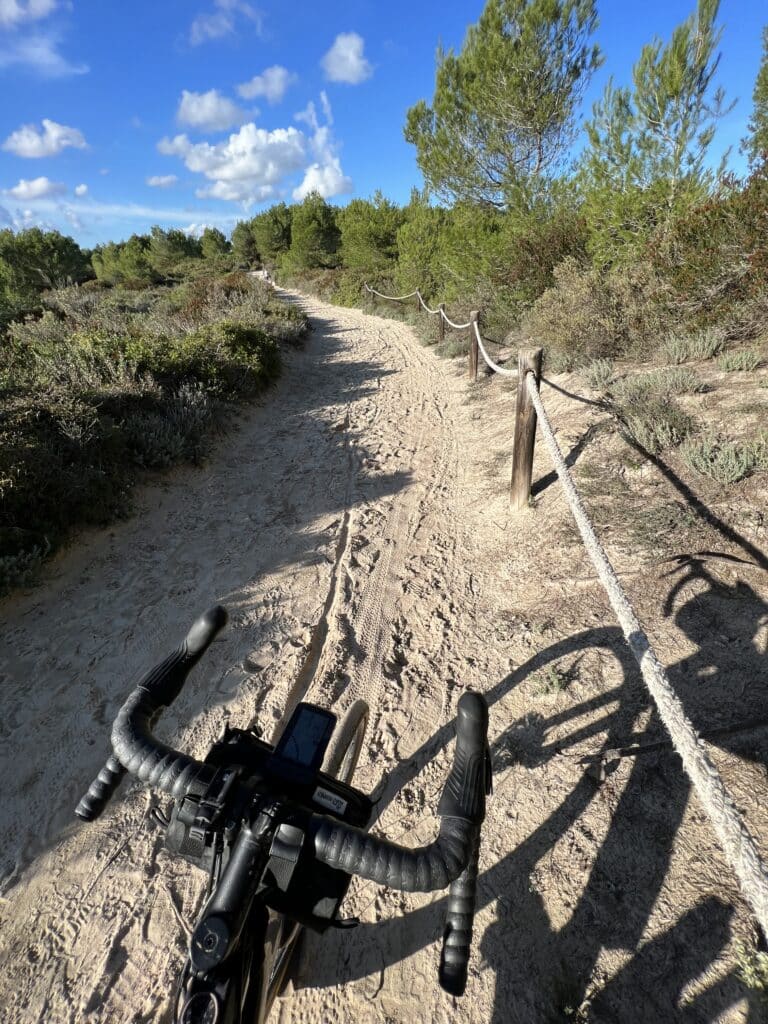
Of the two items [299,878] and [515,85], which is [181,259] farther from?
[299,878]

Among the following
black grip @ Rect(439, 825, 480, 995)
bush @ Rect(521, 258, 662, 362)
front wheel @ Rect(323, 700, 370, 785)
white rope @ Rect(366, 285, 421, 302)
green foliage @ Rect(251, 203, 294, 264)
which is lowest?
front wheel @ Rect(323, 700, 370, 785)

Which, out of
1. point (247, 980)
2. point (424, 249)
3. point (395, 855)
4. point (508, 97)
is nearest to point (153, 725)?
point (247, 980)

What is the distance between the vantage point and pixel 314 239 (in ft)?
109

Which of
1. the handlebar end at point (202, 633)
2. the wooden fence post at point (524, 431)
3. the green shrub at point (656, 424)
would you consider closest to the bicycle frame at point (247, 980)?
the handlebar end at point (202, 633)

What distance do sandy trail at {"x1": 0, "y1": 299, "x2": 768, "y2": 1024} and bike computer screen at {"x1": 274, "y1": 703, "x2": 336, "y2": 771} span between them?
136 cm

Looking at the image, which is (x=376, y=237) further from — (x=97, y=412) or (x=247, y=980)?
(x=247, y=980)

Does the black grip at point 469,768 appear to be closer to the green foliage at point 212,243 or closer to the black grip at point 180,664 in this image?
→ the black grip at point 180,664

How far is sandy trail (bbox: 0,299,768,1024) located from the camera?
5.66 feet

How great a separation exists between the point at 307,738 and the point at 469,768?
419mm

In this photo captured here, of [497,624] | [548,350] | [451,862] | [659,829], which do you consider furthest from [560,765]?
[548,350]

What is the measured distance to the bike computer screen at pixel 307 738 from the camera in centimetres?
114

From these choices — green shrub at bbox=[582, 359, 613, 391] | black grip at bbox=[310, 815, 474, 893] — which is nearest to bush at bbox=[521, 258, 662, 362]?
green shrub at bbox=[582, 359, 613, 391]

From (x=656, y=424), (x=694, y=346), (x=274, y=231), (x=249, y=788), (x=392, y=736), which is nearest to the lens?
(x=249, y=788)

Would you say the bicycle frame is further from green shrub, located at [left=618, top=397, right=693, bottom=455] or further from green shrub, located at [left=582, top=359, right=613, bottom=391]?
green shrub, located at [left=582, top=359, right=613, bottom=391]
